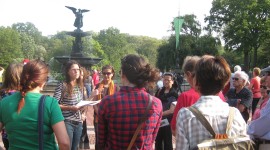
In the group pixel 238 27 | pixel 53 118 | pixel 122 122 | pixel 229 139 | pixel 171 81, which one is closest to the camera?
pixel 229 139

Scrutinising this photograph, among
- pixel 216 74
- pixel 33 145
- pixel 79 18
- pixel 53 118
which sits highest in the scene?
pixel 79 18

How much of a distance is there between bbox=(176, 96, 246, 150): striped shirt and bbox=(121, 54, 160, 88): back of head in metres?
0.62

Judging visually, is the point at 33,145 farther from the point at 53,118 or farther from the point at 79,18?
the point at 79,18

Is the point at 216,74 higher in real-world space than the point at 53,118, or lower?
higher

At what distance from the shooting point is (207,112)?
2787 mm

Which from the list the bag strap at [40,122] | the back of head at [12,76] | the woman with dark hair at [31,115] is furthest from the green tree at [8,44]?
the bag strap at [40,122]

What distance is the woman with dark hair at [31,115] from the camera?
2.95 meters

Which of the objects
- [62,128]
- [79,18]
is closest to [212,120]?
[62,128]

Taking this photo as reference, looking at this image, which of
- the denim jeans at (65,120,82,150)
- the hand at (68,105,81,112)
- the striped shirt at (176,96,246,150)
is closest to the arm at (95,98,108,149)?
the striped shirt at (176,96,246,150)

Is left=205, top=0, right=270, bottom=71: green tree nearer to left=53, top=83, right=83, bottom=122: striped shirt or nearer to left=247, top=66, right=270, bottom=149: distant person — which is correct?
left=53, top=83, right=83, bottom=122: striped shirt

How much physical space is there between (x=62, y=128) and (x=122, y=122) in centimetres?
52

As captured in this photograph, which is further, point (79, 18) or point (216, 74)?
point (79, 18)

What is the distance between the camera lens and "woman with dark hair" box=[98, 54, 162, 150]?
321 centimetres

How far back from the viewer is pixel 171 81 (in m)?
6.09
